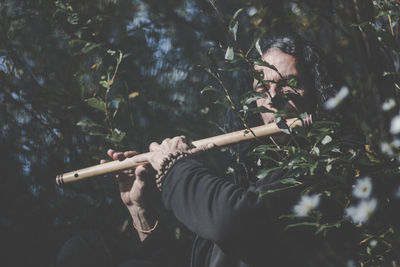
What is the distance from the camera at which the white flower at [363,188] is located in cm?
76

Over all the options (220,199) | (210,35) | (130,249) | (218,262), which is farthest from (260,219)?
(210,35)

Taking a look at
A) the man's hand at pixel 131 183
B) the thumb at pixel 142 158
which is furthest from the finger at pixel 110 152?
the thumb at pixel 142 158

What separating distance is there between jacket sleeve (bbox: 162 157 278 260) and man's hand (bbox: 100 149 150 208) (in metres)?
0.47

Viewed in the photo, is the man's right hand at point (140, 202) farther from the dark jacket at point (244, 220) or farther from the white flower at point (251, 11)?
the white flower at point (251, 11)

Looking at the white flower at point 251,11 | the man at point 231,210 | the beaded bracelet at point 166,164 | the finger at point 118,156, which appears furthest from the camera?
the white flower at point 251,11

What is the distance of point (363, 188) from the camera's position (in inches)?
30.3

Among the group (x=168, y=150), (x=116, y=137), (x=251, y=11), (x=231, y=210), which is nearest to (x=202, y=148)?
(x=168, y=150)

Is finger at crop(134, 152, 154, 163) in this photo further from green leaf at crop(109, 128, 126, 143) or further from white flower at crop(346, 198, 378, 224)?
white flower at crop(346, 198, 378, 224)

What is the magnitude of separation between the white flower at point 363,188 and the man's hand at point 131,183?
90 cm

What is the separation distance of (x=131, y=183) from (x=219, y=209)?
0.74 metres

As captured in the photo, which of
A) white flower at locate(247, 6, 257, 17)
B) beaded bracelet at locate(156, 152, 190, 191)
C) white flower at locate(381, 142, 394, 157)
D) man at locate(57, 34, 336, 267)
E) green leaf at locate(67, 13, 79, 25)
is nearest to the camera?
white flower at locate(381, 142, 394, 157)

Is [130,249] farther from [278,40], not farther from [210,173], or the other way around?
[278,40]

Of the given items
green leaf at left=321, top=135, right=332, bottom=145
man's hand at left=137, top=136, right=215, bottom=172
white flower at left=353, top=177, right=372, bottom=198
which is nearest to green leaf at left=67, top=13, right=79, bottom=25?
man's hand at left=137, top=136, right=215, bottom=172

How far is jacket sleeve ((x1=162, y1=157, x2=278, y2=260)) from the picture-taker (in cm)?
96
